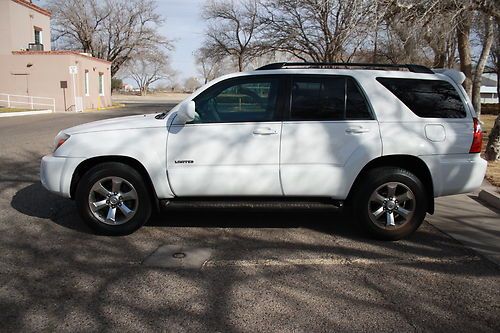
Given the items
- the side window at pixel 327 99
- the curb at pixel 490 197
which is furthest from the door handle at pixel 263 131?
the curb at pixel 490 197

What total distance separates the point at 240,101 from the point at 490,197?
419cm

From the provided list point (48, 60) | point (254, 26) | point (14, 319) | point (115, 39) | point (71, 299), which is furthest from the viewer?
point (115, 39)

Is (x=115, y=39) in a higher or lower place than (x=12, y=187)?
higher

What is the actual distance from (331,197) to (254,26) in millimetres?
31172

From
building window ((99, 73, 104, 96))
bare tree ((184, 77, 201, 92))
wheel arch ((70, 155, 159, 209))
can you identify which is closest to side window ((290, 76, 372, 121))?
wheel arch ((70, 155, 159, 209))

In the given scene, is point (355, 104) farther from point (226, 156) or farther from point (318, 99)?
point (226, 156)

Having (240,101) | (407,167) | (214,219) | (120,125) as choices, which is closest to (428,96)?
(407,167)

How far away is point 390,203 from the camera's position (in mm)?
4965

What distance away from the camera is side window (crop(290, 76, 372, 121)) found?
4930 millimetres

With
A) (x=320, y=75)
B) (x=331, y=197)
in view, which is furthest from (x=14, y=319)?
(x=320, y=75)

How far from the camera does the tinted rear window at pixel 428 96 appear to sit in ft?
16.4

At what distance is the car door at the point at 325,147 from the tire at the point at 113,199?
157 centimetres

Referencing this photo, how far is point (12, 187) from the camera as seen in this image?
7098 millimetres

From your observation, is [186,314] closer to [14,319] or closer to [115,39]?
[14,319]
